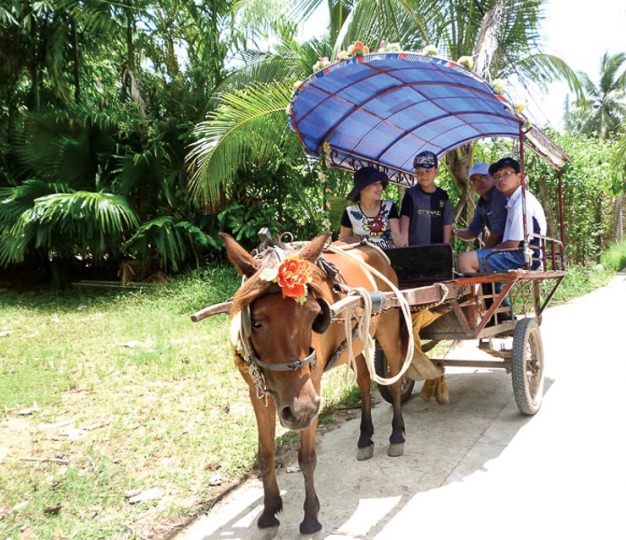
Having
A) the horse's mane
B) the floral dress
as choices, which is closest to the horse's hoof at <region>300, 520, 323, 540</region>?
the horse's mane

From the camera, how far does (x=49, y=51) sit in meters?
10.1

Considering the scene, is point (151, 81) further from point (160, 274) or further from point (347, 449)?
point (347, 449)

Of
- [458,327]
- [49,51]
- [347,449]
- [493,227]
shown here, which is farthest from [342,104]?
[49,51]

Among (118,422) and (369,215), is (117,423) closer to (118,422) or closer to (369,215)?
(118,422)

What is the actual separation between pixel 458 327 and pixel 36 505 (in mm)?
3098

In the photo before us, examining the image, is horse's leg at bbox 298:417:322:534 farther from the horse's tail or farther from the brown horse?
the horse's tail

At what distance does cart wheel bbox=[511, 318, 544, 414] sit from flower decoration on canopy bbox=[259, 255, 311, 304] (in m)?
2.30

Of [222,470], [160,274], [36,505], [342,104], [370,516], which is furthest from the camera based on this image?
[160,274]

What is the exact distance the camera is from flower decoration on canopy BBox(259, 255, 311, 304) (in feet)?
6.92

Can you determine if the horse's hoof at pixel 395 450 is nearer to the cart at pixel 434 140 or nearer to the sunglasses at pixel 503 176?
the cart at pixel 434 140

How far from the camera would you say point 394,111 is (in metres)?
4.54

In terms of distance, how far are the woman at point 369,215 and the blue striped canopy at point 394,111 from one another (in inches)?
27.2

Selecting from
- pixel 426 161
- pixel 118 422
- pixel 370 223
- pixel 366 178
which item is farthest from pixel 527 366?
pixel 118 422

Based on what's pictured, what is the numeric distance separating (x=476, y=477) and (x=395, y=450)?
58cm
